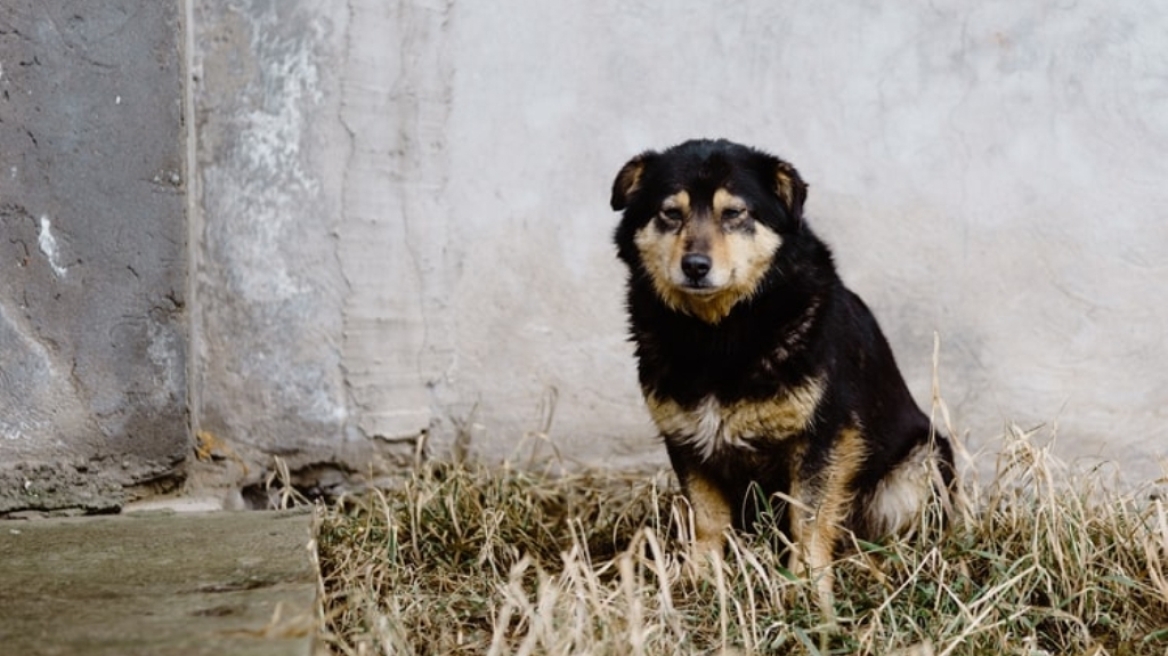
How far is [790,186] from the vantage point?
4.30 meters

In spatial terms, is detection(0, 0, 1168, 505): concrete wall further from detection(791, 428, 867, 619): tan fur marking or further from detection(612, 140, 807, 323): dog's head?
detection(791, 428, 867, 619): tan fur marking

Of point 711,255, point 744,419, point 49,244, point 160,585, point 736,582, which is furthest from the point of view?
point 49,244

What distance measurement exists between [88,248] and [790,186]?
89.5 inches

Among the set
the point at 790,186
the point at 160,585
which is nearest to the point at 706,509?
the point at 790,186

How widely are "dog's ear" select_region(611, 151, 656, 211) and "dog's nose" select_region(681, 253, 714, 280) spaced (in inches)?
14.0

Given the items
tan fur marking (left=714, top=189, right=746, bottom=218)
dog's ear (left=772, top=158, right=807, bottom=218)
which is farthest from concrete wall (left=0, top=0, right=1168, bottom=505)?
tan fur marking (left=714, top=189, right=746, bottom=218)

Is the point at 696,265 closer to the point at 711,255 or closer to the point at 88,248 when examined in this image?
the point at 711,255

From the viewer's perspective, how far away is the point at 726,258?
418cm

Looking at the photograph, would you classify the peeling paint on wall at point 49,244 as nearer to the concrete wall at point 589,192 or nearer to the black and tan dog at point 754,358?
the concrete wall at point 589,192

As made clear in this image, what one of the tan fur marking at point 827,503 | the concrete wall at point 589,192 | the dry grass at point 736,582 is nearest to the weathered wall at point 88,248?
the concrete wall at point 589,192

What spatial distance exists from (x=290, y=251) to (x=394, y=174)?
461mm

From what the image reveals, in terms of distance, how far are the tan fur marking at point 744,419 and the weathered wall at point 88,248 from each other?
5.90 feet

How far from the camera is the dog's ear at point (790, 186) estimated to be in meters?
4.29

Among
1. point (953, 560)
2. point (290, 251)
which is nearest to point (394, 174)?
point (290, 251)
